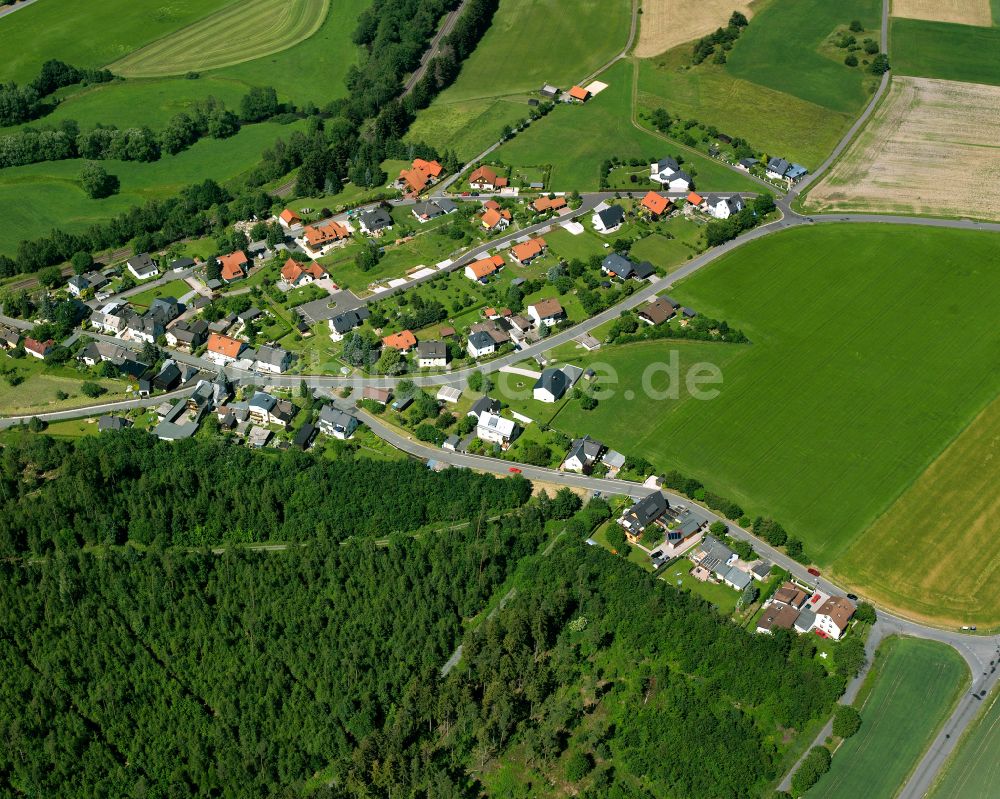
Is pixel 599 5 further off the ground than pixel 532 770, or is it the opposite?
pixel 599 5

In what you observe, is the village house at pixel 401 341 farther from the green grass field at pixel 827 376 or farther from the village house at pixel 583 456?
the village house at pixel 583 456

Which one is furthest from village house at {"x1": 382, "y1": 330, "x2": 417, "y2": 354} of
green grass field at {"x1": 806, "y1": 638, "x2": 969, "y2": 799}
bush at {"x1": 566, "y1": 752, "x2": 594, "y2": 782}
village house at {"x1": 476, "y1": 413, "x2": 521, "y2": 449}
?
green grass field at {"x1": 806, "y1": 638, "x2": 969, "y2": 799}

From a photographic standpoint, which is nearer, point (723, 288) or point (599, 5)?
point (723, 288)

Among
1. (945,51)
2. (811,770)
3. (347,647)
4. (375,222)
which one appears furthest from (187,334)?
(945,51)

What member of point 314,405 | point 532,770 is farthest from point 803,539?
point 314,405

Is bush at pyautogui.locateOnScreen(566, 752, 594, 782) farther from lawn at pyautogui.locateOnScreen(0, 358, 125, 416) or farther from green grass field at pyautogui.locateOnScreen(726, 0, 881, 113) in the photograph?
green grass field at pyautogui.locateOnScreen(726, 0, 881, 113)

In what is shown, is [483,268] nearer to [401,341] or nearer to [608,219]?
[401,341]

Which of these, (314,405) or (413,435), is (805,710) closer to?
(413,435)
